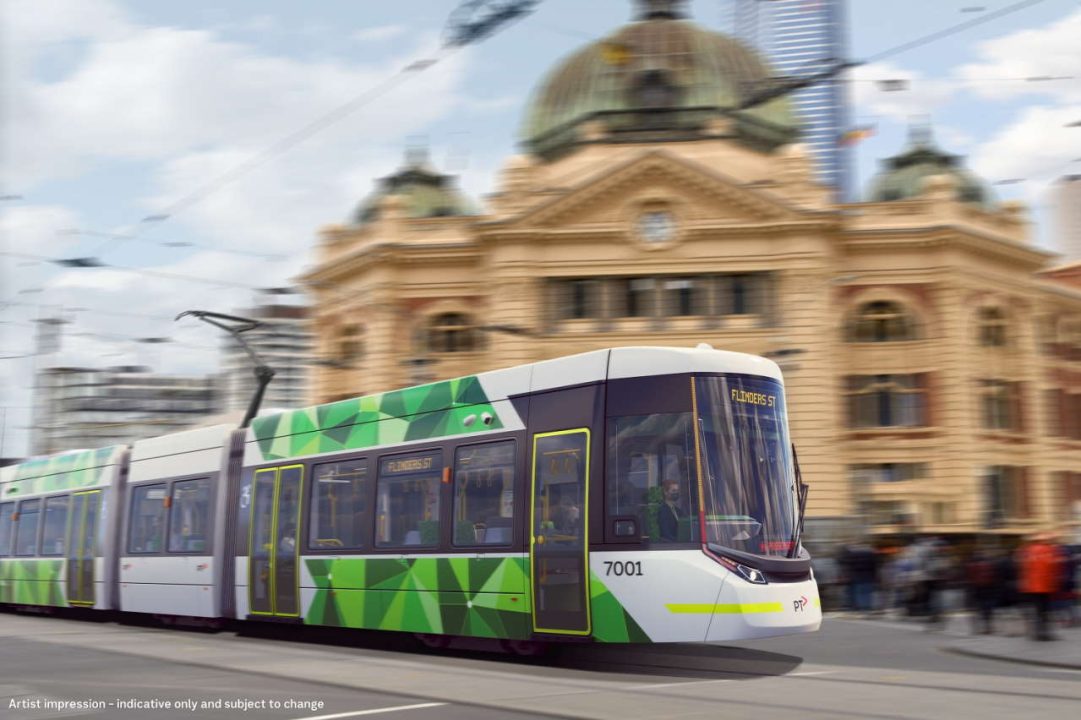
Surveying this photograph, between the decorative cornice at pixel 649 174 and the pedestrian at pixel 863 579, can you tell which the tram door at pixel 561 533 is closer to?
the pedestrian at pixel 863 579

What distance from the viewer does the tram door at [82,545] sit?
2134 centimetres

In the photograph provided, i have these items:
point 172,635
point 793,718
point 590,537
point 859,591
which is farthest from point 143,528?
point 793,718

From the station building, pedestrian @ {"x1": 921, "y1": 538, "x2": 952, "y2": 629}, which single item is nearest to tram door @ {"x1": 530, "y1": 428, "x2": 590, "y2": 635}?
pedestrian @ {"x1": 921, "y1": 538, "x2": 952, "y2": 629}

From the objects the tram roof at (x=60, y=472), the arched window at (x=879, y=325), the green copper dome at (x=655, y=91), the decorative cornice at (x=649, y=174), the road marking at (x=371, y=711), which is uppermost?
the green copper dome at (x=655, y=91)

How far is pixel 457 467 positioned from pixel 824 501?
34.3 meters

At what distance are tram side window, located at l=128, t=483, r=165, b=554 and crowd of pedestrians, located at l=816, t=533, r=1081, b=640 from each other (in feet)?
37.3

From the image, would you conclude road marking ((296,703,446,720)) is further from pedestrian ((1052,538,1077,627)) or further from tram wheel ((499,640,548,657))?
pedestrian ((1052,538,1077,627))

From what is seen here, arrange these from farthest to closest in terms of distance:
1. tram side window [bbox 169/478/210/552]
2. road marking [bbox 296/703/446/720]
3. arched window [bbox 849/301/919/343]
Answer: arched window [bbox 849/301/919/343] → tram side window [bbox 169/478/210/552] → road marking [bbox 296/703/446/720]

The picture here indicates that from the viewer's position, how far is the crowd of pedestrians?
16344mm

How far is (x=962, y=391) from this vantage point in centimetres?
4781

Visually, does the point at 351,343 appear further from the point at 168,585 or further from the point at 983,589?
the point at 983,589

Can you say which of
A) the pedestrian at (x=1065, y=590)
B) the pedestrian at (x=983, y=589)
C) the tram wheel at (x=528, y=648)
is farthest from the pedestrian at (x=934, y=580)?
the tram wheel at (x=528, y=648)

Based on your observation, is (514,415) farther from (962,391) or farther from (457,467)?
(962,391)

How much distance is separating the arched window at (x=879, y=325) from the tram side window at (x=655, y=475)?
38175 millimetres
